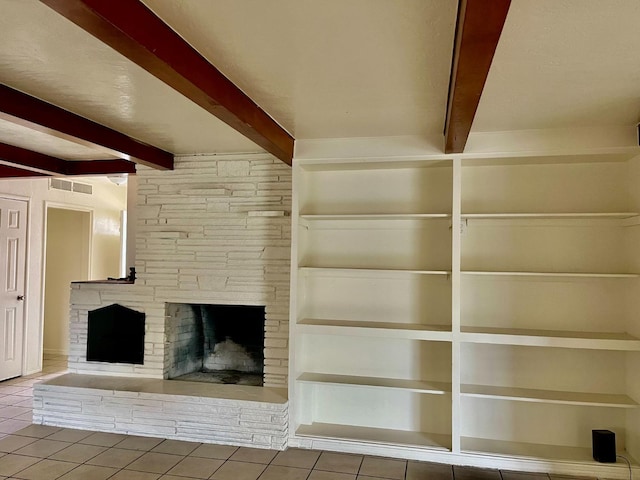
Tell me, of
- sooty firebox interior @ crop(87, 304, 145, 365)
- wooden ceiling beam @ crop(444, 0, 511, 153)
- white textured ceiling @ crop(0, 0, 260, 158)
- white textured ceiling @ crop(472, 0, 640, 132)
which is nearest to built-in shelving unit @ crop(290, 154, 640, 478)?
white textured ceiling @ crop(472, 0, 640, 132)

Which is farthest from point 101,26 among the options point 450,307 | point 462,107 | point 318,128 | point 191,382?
point 191,382

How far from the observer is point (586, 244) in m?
3.43

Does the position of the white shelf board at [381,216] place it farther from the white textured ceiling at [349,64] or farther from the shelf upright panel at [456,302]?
the white textured ceiling at [349,64]

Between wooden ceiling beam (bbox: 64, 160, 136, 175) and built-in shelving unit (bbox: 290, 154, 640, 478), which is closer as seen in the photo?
built-in shelving unit (bbox: 290, 154, 640, 478)

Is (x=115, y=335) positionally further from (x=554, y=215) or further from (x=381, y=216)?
(x=554, y=215)

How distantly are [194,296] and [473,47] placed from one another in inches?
126

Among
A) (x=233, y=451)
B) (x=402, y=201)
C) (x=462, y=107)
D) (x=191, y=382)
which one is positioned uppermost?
(x=462, y=107)

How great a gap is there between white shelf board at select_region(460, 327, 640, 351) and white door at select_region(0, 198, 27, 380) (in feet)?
16.4

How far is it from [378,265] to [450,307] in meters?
0.64

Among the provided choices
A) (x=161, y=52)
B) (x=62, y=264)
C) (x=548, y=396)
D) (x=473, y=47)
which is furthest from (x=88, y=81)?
(x=62, y=264)

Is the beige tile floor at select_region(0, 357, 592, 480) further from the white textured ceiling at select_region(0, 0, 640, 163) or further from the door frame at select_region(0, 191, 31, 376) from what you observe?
the white textured ceiling at select_region(0, 0, 640, 163)

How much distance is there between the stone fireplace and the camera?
3666 mm

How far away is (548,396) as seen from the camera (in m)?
3.25

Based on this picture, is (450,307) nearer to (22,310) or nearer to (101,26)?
(101,26)
